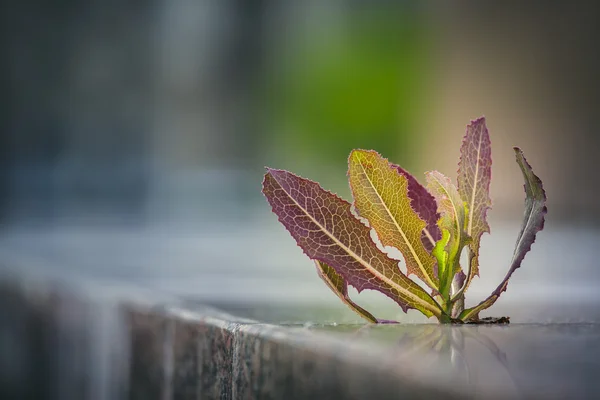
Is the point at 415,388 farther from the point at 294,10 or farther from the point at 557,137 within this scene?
the point at 294,10

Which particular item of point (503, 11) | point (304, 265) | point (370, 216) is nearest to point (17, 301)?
point (304, 265)

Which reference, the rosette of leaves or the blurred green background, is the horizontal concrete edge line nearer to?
the rosette of leaves

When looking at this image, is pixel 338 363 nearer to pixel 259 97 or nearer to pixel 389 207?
pixel 389 207

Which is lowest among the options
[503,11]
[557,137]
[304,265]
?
[304,265]

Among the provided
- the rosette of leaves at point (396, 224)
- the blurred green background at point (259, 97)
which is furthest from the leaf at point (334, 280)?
the blurred green background at point (259, 97)

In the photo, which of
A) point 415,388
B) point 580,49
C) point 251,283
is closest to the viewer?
point 415,388

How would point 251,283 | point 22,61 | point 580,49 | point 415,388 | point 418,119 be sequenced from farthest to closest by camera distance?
point 418,119
point 580,49
point 22,61
point 251,283
point 415,388

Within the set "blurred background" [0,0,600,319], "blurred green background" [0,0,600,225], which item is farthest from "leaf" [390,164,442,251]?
"blurred green background" [0,0,600,225]
